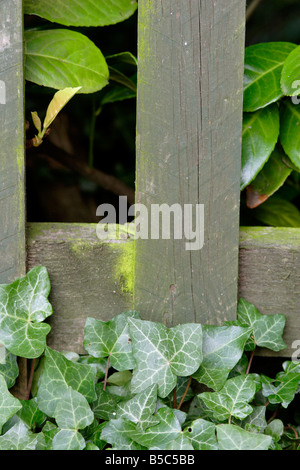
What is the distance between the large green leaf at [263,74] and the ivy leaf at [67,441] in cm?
84

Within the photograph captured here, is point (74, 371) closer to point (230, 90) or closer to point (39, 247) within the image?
point (39, 247)

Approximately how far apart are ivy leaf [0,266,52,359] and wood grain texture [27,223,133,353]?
5 centimetres

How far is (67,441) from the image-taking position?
1014 millimetres

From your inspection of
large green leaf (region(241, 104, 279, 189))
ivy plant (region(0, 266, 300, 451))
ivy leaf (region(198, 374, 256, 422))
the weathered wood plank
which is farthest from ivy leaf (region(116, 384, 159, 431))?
large green leaf (region(241, 104, 279, 189))

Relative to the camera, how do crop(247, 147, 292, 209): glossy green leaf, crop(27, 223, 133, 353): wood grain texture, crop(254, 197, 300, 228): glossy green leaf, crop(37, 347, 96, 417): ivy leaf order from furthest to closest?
crop(254, 197, 300, 228): glossy green leaf → crop(247, 147, 292, 209): glossy green leaf → crop(27, 223, 133, 353): wood grain texture → crop(37, 347, 96, 417): ivy leaf

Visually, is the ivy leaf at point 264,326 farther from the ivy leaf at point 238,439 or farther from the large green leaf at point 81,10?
the large green leaf at point 81,10

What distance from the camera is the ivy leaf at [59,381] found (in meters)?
1.09

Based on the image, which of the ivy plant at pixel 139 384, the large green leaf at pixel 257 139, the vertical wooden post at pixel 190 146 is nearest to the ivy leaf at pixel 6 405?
the ivy plant at pixel 139 384

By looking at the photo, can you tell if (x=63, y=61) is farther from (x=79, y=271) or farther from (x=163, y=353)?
(x=163, y=353)

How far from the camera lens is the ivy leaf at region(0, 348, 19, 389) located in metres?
1.17

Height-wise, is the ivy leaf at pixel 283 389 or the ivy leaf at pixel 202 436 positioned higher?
the ivy leaf at pixel 283 389

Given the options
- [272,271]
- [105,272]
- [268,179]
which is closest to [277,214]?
[268,179]

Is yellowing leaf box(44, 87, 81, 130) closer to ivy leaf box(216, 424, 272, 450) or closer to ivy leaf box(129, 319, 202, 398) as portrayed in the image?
ivy leaf box(129, 319, 202, 398)

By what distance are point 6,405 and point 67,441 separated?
6.1 inches
